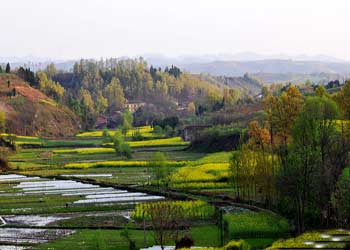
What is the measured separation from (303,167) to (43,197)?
2196cm

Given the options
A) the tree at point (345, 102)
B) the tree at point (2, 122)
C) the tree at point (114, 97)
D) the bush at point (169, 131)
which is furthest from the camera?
the tree at point (114, 97)

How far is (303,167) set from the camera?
3503cm

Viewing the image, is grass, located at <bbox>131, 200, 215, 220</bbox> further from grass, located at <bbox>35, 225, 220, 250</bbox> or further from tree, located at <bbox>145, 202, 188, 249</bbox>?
grass, located at <bbox>35, 225, 220, 250</bbox>

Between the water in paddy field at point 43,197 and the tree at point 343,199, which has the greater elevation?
the tree at point 343,199

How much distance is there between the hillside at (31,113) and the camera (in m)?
113

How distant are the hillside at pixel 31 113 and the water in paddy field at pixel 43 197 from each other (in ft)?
164

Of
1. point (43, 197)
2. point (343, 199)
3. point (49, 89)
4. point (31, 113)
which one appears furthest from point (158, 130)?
point (343, 199)

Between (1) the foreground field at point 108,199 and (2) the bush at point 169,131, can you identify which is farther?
(2) the bush at point 169,131

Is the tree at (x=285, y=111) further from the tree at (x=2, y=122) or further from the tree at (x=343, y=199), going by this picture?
the tree at (x=2, y=122)

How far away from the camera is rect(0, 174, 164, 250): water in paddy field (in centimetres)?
3438

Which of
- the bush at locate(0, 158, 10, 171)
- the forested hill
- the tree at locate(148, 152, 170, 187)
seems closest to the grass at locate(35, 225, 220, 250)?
the tree at locate(148, 152, 170, 187)

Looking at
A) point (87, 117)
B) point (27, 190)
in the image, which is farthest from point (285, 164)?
point (87, 117)

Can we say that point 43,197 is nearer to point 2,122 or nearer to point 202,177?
point 202,177

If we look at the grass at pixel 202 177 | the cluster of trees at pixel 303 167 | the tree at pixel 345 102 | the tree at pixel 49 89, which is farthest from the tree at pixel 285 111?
the tree at pixel 49 89
